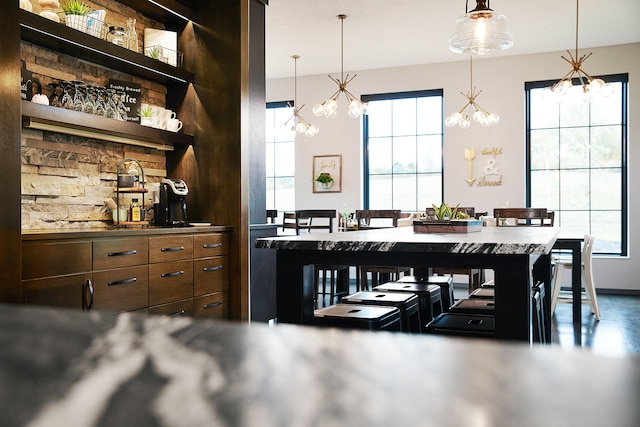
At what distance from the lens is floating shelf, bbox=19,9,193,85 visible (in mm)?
2955

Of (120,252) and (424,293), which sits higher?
(120,252)

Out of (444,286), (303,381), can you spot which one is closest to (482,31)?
(444,286)

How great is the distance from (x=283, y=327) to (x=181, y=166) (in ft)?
13.3

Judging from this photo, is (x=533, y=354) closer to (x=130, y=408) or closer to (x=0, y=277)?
(x=130, y=408)

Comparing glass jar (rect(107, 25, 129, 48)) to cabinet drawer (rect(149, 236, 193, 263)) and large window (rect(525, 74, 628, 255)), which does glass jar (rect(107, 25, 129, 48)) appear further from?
large window (rect(525, 74, 628, 255))

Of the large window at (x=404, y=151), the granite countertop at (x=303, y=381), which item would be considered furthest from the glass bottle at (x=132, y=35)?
the large window at (x=404, y=151)

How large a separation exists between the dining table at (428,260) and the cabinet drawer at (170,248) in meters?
1.31

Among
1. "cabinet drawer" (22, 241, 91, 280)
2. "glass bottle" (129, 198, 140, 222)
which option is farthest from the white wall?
"cabinet drawer" (22, 241, 91, 280)

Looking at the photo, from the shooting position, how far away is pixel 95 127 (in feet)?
10.9

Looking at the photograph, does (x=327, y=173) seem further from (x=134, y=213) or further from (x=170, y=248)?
(x=170, y=248)

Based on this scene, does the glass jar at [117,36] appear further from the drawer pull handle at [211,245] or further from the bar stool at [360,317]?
the bar stool at [360,317]

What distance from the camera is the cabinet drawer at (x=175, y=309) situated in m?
3.35

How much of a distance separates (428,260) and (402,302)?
87 centimetres

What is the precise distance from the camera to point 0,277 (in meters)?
2.49
